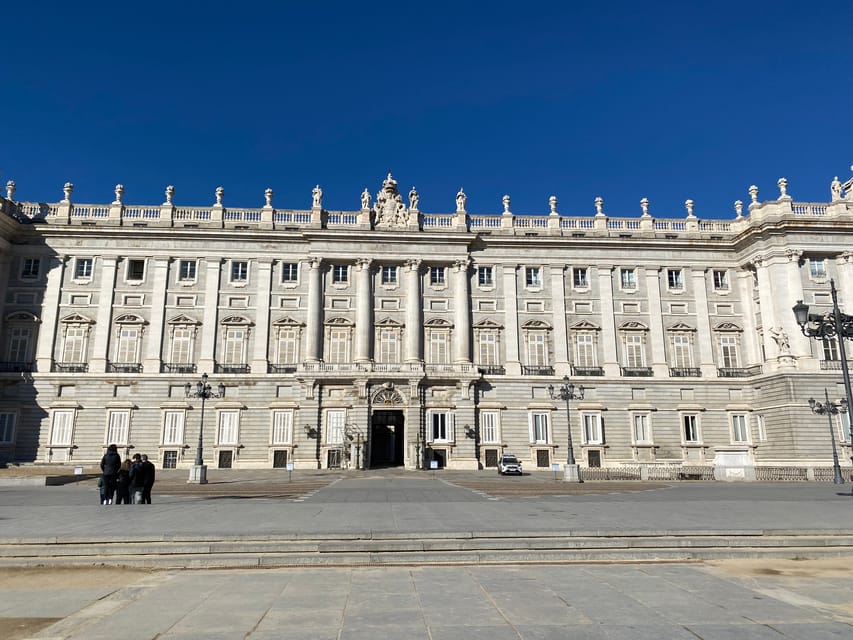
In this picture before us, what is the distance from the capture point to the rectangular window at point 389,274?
47.8m

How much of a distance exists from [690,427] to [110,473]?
41071mm

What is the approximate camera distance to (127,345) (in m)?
45.1

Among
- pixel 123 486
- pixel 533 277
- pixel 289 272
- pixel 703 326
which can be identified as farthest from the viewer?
pixel 533 277

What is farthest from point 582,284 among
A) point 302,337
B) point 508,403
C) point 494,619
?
point 494,619

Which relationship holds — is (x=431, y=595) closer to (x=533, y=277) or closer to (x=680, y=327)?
(x=533, y=277)

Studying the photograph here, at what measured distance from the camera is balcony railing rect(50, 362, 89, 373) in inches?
1734

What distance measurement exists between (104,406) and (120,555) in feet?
124

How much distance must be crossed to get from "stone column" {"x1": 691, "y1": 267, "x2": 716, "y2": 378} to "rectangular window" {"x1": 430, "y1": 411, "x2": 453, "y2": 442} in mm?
20335

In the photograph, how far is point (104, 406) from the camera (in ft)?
143

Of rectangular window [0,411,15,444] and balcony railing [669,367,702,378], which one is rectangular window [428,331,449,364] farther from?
rectangular window [0,411,15,444]

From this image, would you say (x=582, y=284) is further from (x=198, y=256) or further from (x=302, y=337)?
(x=198, y=256)

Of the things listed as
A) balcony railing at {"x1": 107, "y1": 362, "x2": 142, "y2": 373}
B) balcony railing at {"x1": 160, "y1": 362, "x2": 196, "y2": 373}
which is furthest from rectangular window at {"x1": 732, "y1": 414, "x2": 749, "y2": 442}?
balcony railing at {"x1": 107, "y1": 362, "x2": 142, "y2": 373}

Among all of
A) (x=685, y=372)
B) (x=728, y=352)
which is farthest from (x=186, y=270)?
(x=728, y=352)

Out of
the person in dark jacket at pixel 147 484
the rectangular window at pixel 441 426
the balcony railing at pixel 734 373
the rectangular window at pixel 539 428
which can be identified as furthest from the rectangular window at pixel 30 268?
the balcony railing at pixel 734 373
